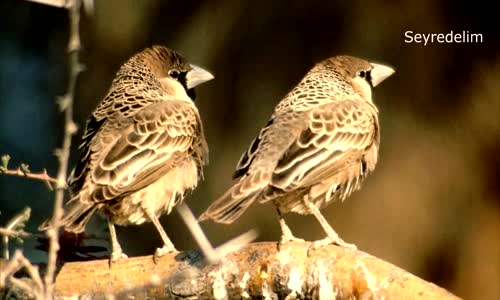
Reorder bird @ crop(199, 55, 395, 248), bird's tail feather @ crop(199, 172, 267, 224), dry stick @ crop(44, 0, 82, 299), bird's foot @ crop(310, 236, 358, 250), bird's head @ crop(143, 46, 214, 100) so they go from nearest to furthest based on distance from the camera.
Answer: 1. dry stick @ crop(44, 0, 82, 299)
2. bird's foot @ crop(310, 236, 358, 250)
3. bird's tail feather @ crop(199, 172, 267, 224)
4. bird @ crop(199, 55, 395, 248)
5. bird's head @ crop(143, 46, 214, 100)

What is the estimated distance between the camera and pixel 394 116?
9.99 meters

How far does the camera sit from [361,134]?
671 centimetres

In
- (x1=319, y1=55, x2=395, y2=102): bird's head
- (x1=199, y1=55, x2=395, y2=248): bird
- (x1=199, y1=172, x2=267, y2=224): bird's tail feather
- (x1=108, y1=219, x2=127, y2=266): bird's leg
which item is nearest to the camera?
(x1=199, y1=172, x2=267, y2=224): bird's tail feather

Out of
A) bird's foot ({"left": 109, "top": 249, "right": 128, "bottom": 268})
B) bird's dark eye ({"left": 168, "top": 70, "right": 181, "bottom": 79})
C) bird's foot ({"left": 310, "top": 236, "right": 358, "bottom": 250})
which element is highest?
bird's dark eye ({"left": 168, "top": 70, "right": 181, "bottom": 79})

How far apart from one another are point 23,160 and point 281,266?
587cm

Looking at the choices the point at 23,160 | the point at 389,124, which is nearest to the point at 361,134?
the point at 389,124

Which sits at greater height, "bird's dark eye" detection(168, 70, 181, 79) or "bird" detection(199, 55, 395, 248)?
"bird's dark eye" detection(168, 70, 181, 79)

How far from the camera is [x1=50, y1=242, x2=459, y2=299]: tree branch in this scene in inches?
216

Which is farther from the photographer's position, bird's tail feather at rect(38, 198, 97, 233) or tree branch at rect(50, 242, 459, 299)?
bird's tail feather at rect(38, 198, 97, 233)

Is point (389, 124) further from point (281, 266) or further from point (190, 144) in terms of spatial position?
point (281, 266)

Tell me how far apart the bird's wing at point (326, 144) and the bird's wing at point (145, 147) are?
A: 697mm

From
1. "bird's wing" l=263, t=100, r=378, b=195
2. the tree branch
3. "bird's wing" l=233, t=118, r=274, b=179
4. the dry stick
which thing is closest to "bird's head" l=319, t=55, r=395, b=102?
"bird's wing" l=263, t=100, r=378, b=195

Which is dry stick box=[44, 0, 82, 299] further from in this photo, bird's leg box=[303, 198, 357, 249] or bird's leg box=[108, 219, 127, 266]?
bird's leg box=[108, 219, 127, 266]

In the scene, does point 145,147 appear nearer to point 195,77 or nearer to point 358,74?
point 195,77
